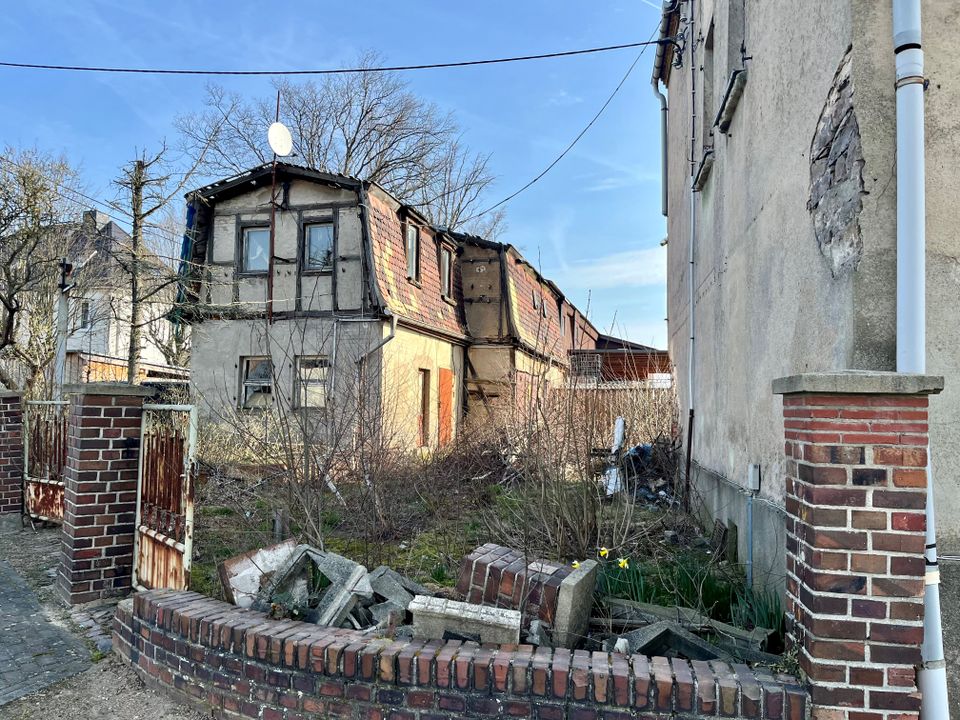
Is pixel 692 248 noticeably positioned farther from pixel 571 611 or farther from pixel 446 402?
pixel 446 402

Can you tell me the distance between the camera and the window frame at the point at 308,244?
13383 millimetres

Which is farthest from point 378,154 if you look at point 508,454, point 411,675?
point 411,675

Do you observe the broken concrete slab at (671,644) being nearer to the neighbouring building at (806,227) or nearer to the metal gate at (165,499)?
the neighbouring building at (806,227)

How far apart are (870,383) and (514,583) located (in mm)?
2132

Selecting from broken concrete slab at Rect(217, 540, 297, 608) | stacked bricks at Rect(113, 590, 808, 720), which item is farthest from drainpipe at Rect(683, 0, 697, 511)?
stacked bricks at Rect(113, 590, 808, 720)

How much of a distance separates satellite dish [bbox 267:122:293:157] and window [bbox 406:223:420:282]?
11.1 ft

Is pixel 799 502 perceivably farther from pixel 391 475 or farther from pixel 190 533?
pixel 391 475

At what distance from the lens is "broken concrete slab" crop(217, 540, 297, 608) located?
4023mm

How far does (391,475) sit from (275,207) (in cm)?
884

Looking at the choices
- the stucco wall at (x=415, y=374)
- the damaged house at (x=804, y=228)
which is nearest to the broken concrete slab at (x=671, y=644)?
the damaged house at (x=804, y=228)

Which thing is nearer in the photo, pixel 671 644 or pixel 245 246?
pixel 671 644

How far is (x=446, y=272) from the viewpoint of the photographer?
16.8 metres

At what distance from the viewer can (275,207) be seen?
1367 centimetres

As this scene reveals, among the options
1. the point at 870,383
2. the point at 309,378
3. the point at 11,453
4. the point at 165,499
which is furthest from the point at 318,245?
the point at 870,383
